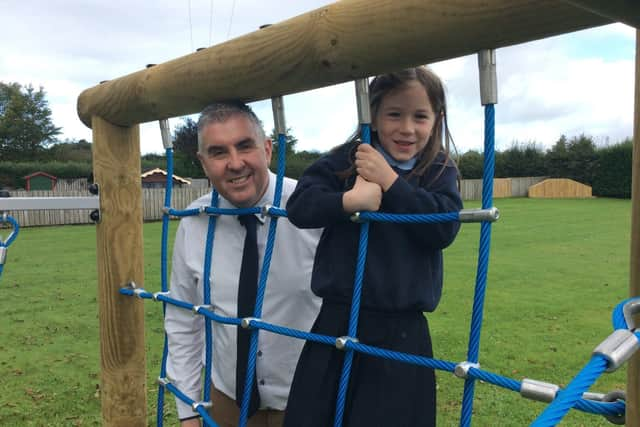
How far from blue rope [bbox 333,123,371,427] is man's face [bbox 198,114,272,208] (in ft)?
1.43

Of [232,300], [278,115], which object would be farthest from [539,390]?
[232,300]

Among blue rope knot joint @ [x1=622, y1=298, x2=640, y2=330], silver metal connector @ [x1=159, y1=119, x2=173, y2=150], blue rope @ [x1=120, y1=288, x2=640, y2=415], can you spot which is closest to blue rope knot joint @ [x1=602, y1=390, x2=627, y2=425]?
blue rope @ [x1=120, y1=288, x2=640, y2=415]

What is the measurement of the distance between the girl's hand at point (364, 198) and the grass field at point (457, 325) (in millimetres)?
1924

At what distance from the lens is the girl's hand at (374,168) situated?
1066mm

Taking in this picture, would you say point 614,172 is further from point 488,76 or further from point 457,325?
point 488,76

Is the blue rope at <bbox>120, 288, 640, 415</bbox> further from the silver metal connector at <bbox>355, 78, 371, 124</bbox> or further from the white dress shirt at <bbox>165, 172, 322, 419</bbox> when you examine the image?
the silver metal connector at <bbox>355, 78, 371, 124</bbox>

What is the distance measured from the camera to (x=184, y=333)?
1762 mm

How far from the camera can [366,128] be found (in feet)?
3.67

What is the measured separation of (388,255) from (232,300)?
0.63 meters

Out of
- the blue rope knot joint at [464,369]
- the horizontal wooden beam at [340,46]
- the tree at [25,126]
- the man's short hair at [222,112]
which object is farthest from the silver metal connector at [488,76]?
the tree at [25,126]

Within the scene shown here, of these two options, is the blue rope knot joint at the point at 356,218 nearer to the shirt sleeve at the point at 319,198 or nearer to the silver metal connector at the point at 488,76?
the shirt sleeve at the point at 319,198

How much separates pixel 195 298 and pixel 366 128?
2.88 feet

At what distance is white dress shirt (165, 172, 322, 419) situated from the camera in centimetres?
155

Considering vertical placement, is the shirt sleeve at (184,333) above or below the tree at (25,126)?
below
